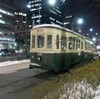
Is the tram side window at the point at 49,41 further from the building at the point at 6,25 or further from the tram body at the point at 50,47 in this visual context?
the building at the point at 6,25

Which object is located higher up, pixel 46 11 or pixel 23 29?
pixel 46 11

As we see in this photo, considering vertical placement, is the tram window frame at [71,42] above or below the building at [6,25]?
below

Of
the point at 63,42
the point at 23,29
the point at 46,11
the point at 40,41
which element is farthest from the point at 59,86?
the point at 46,11

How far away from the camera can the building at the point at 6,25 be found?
8959cm

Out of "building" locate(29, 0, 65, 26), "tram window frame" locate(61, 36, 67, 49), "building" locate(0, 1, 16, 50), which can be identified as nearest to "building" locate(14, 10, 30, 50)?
"tram window frame" locate(61, 36, 67, 49)

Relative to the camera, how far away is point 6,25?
92.1 metres

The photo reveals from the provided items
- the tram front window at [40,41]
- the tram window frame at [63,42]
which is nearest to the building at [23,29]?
the tram window frame at [63,42]

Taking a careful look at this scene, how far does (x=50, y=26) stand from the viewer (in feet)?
46.1

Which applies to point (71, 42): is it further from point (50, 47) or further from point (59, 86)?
point (59, 86)

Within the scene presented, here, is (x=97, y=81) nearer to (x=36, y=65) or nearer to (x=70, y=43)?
(x=36, y=65)

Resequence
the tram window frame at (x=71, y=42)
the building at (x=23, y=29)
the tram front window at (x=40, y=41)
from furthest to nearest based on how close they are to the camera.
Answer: the building at (x=23, y=29) < the tram window frame at (x=71, y=42) < the tram front window at (x=40, y=41)

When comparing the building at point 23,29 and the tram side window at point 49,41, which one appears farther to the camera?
the building at point 23,29

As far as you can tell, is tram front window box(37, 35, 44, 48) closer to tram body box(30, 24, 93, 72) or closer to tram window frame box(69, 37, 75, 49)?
tram body box(30, 24, 93, 72)

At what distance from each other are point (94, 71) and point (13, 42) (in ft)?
294
